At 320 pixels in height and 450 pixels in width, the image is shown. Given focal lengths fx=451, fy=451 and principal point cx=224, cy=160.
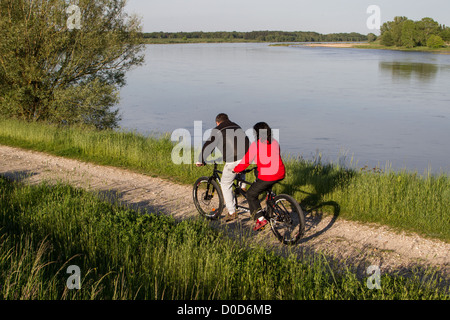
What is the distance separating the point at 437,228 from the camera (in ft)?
23.1

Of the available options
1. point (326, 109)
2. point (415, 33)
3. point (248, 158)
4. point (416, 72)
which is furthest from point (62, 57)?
point (415, 33)

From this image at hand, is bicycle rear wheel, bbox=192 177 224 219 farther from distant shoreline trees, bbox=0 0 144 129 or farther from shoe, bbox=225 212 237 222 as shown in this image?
distant shoreline trees, bbox=0 0 144 129

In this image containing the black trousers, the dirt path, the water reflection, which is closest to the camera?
the dirt path

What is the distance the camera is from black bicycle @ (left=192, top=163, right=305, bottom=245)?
→ 21.6 ft

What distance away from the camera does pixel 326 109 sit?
28.0 meters

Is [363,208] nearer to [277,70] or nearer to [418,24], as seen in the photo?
[277,70]

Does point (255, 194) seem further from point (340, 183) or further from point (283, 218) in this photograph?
point (340, 183)

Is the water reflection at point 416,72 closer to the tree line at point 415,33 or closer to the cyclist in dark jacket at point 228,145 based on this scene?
the cyclist in dark jacket at point 228,145

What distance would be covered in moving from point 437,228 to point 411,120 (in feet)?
61.4

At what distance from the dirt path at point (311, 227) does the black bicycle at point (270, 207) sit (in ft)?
0.69

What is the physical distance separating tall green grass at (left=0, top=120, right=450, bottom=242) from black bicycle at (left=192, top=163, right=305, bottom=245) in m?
1.20

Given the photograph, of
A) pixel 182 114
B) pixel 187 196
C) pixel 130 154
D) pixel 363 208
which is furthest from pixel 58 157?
pixel 182 114

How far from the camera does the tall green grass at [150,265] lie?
187 inches

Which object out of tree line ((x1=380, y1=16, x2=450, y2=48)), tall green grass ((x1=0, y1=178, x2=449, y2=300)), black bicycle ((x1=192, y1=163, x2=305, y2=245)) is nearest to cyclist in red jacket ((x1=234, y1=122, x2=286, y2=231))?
black bicycle ((x1=192, y1=163, x2=305, y2=245))
